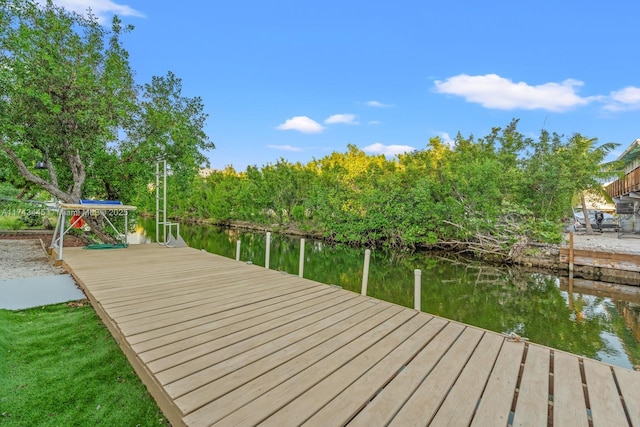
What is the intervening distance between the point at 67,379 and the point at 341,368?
2.40m

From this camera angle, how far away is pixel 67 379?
2.71 metres

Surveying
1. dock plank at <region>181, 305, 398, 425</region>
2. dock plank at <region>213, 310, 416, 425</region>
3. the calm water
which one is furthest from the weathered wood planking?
dock plank at <region>213, 310, 416, 425</region>

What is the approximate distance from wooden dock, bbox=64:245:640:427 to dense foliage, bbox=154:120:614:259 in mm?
11440

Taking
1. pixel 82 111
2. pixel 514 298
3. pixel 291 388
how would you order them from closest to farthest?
pixel 291 388
pixel 82 111
pixel 514 298

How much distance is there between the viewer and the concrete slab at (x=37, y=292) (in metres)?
4.57

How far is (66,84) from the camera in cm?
809

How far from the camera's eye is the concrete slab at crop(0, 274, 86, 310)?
457 cm

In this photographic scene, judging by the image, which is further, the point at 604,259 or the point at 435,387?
the point at 604,259

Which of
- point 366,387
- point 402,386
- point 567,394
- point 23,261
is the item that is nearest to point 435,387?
point 402,386

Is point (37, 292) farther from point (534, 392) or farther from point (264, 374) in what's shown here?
point (534, 392)

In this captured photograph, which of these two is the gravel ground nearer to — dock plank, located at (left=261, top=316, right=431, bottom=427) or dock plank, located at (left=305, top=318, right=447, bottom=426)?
dock plank, located at (left=261, top=316, right=431, bottom=427)

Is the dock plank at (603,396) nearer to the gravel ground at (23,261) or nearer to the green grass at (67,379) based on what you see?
the green grass at (67,379)

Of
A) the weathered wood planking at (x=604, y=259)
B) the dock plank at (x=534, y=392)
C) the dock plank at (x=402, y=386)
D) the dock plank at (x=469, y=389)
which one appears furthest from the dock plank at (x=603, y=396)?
the weathered wood planking at (x=604, y=259)

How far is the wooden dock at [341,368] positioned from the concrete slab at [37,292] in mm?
1357
